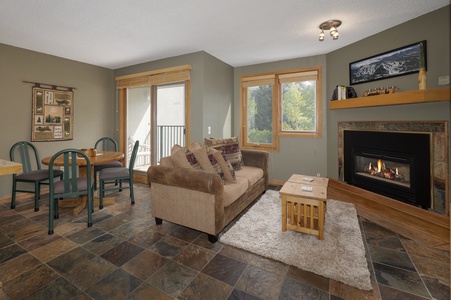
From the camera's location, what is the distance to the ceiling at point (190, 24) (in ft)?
7.79

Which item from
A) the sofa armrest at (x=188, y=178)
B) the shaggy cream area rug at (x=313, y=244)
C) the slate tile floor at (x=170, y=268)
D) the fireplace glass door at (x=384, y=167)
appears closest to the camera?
the slate tile floor at (x=170, y=268)

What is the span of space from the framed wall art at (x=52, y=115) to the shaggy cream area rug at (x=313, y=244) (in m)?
3.75

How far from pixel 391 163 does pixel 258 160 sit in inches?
75.1

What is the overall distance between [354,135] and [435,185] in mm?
1239

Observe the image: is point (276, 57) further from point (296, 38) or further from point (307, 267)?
point (307, 267)

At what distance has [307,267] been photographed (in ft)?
5.88

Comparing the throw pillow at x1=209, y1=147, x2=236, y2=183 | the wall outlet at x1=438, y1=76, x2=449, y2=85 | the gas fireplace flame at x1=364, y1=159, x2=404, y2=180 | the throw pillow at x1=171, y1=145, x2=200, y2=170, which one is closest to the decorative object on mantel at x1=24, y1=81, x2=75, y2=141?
the throw pillow at x1=171, y1=145, x2=200, y2=170

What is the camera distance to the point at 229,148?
11.2ft

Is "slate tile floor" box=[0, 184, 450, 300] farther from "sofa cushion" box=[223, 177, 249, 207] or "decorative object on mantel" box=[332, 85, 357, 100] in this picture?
"decorative object on mantel" box=[332, 85, 357, 100]

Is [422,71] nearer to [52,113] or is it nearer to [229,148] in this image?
[229,148]

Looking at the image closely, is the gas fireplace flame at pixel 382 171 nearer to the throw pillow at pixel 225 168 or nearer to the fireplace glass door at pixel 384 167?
the fireplace glass door at pixel 384 167

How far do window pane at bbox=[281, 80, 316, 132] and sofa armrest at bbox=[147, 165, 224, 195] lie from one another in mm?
2737

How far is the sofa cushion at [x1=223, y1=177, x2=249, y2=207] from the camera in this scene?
7.64 ft

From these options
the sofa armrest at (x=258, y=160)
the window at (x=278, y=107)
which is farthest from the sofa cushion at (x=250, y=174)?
the window at (x=278, y=107)
